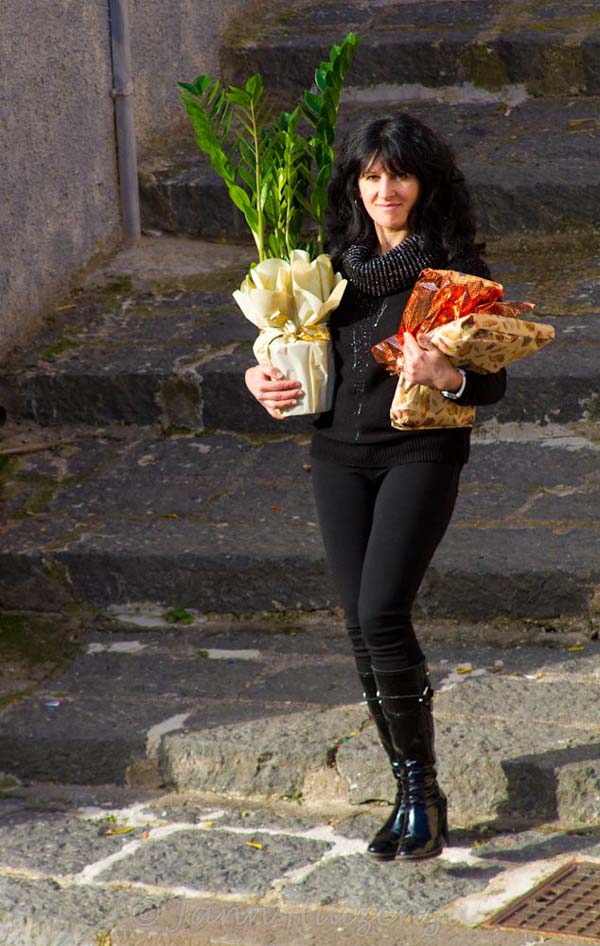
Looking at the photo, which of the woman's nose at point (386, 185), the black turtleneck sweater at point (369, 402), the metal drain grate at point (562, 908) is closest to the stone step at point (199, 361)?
the black turtleneck sweater at point (369, 402)

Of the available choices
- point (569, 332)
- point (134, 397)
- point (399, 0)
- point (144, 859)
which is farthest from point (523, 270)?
point (144, 859)

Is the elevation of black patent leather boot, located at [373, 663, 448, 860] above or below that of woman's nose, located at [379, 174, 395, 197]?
below

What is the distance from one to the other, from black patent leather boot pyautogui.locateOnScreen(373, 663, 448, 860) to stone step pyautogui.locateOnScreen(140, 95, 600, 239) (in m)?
3.25

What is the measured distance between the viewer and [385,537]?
3121 mm

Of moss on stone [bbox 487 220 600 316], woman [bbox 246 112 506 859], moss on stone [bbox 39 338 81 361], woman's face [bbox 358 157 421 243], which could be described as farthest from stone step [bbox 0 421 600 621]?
woman's face [bbox 358 157 421 243]

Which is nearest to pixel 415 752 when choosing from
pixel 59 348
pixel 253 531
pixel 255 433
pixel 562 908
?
pixel 562 908

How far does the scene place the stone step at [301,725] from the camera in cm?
347

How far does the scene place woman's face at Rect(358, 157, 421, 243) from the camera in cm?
311

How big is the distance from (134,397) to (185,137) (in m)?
2.17

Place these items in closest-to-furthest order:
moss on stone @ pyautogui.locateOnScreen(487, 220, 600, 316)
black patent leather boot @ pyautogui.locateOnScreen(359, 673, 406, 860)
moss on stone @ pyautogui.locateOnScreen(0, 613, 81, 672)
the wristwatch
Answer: the wristwatch, black patent leather boot @ pyautogui.locateOnScreen(359, 673, 406, 860), moss on stone @ pyautogui.locateOnScreen(0, 613, 81, 672), moss on stone @ pyautogui.locateOnScreen(487, 220, 600, 316)

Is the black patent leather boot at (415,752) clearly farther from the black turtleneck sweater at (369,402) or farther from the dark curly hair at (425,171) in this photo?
the dark curly hair at (425,171)

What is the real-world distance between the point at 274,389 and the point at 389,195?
50 centimetres

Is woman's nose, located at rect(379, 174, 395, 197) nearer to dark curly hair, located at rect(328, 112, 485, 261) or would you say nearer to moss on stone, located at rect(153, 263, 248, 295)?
dark curly hair, located at rect(328, 112, 485, 261)

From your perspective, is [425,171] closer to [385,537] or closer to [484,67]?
[385,537]
